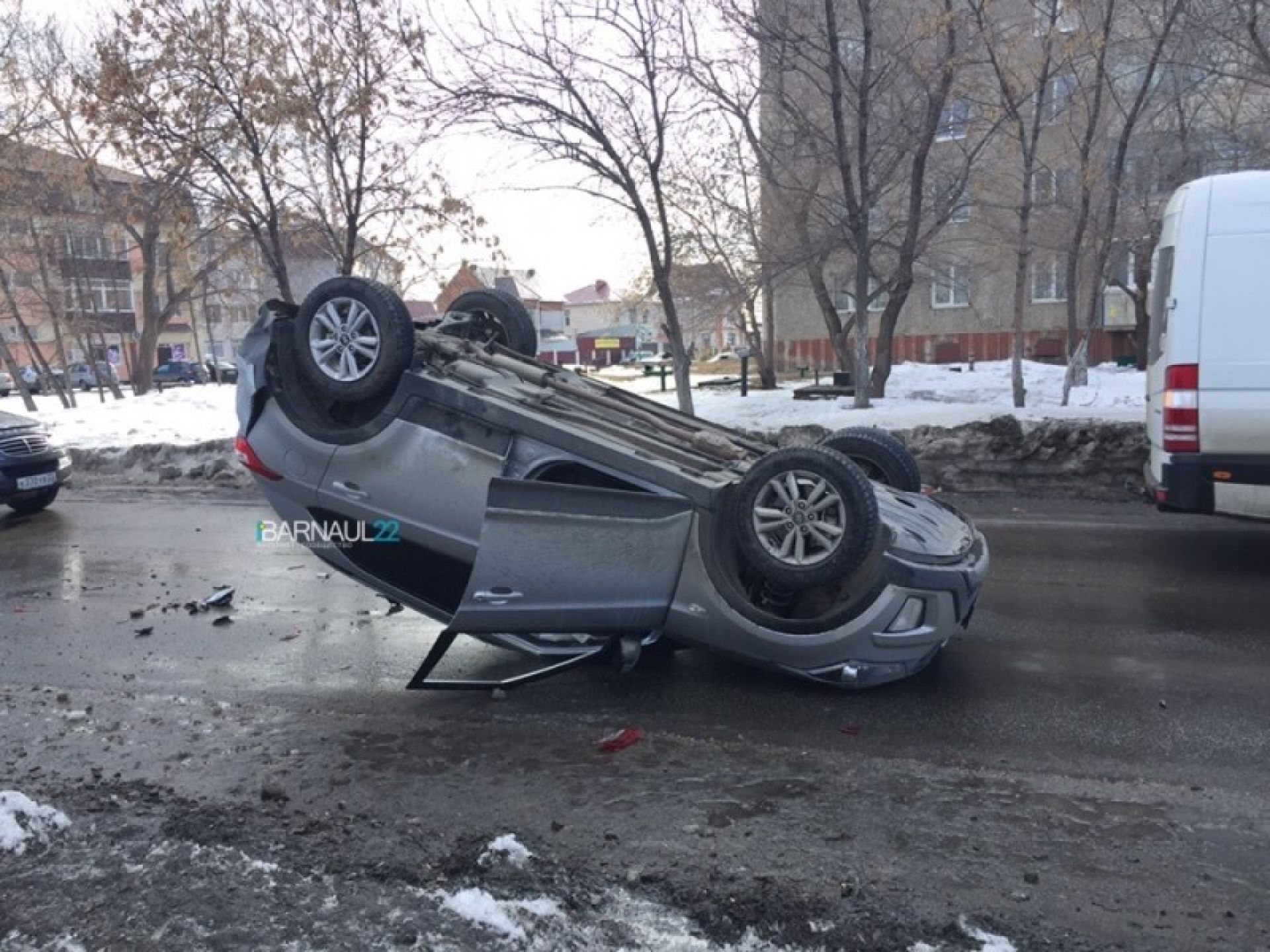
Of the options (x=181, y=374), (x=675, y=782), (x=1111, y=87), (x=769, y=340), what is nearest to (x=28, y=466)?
(x=675, y=782)

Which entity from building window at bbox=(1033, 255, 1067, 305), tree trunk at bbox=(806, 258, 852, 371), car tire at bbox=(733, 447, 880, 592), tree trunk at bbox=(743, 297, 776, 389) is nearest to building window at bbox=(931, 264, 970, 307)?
building window at bbox=(1033, 255, 1067, 305)

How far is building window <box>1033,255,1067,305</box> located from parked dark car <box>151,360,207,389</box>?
39.4 meters

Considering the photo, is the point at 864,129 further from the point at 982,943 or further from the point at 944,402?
the point at 982,943

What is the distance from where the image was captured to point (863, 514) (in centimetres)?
445

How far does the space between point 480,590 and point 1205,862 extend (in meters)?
2.93

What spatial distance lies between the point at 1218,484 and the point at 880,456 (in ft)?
8.60

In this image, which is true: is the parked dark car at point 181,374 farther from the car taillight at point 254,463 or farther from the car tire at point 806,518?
the car tire at point 806,518

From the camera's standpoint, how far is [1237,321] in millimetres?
6688

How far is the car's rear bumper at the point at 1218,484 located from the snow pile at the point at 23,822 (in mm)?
6767

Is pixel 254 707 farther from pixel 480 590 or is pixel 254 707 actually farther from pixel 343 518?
pixel 480 590

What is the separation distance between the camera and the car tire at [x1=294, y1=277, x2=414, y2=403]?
5.06m

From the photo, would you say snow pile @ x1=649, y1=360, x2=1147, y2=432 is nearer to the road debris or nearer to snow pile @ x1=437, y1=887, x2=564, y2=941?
the road debris

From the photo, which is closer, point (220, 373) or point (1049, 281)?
point (1049, 281)

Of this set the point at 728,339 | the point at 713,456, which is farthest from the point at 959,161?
the point at 728,339
